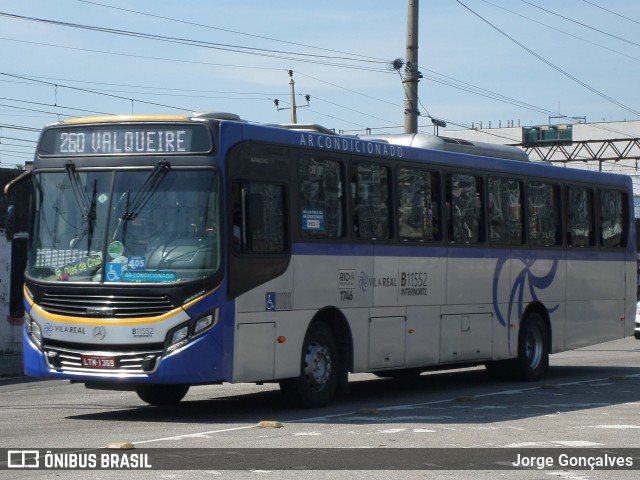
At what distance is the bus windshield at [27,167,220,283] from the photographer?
13.5 m

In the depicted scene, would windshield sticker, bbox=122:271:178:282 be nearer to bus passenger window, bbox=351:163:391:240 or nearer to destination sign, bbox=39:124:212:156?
destination sign, bbox=39:124:212:156

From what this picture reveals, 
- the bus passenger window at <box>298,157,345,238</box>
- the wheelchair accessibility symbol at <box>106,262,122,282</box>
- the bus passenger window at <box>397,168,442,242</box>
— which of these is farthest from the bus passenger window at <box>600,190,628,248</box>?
the wheelchair accessibility symbol at <box>106,262,122,282</box>

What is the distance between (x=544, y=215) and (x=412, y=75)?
7.83 metres

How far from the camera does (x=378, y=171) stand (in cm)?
1650

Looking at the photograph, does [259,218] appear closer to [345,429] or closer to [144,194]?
[144,194]

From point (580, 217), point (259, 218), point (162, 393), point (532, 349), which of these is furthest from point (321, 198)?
point (580, 217)

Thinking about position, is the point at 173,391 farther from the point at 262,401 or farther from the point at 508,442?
Answer: the point at 508,442

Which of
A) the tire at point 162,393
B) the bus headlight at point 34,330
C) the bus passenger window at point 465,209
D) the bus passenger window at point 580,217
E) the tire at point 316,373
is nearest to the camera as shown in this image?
the bus headlight at point 34,330

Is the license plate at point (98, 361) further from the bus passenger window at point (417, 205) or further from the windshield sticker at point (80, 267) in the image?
the bus passenger window at point (417, 205)

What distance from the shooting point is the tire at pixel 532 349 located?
1991 cm

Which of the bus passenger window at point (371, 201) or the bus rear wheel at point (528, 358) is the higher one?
the bus passenger window at point (371, 201)

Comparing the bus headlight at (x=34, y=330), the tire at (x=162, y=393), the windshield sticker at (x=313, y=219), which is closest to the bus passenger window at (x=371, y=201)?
the windshield sticker at (x=313, y=219)

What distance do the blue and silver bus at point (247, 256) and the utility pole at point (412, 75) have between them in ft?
27.3

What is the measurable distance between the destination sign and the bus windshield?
23 cm
